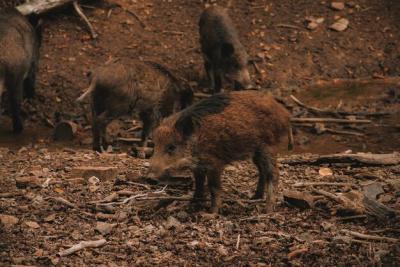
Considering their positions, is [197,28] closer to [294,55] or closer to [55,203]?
[294,55]

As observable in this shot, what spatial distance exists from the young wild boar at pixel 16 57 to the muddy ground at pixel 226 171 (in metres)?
0.42

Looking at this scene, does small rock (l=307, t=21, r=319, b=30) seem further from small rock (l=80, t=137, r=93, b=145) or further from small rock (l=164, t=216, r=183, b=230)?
small rock (l=164, t=216, r=183, b=230)

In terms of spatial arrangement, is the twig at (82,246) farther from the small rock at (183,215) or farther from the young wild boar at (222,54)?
the young wild boar at (222,54)

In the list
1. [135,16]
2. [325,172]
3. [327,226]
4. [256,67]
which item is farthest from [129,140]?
[327,226]

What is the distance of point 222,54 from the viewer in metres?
10.7

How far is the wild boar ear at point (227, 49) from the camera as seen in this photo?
1062 cm

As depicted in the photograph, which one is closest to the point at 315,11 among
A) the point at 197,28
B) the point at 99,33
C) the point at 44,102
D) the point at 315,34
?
the point at 315,34

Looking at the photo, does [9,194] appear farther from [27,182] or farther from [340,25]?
[340,25]

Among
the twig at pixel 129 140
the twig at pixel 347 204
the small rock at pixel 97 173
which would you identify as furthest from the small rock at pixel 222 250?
the twig at pixel 129 140

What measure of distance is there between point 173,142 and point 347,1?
8.42 m

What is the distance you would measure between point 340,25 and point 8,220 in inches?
338

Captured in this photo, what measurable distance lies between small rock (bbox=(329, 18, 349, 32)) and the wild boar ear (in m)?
2.48

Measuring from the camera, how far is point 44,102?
1027 centimetres

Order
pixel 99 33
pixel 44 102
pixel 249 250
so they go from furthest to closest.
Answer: pixel 99 33, pixel 44 102, pixel 249 250
